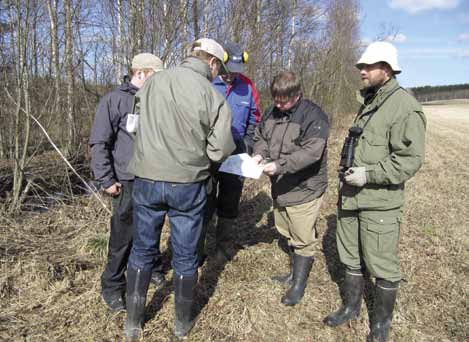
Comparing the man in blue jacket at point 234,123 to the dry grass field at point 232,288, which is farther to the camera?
the man in blue jacket at point 234,123

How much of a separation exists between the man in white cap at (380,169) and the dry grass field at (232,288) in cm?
56

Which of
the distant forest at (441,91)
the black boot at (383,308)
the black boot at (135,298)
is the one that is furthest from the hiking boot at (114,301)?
the distant forest at (441,91)

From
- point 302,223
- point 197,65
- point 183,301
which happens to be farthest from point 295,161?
point 183,301

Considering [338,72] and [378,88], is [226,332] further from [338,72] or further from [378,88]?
[338,72]

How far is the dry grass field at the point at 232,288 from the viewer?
107 inches

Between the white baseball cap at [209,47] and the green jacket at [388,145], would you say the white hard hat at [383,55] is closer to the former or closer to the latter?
the green jacket at [388,145]

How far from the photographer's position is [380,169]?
2.36m

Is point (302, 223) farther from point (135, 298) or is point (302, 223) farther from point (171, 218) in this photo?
point (135, 298)

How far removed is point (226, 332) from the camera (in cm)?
270

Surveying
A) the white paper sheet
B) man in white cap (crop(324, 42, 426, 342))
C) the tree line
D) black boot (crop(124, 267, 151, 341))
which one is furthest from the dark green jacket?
the tree line

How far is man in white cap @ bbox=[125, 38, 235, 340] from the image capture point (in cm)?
217

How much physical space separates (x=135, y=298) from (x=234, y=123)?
6.28 ft

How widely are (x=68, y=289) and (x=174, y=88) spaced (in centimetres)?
210


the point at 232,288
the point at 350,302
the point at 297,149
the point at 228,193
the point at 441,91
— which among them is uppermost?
the point at 441,91
